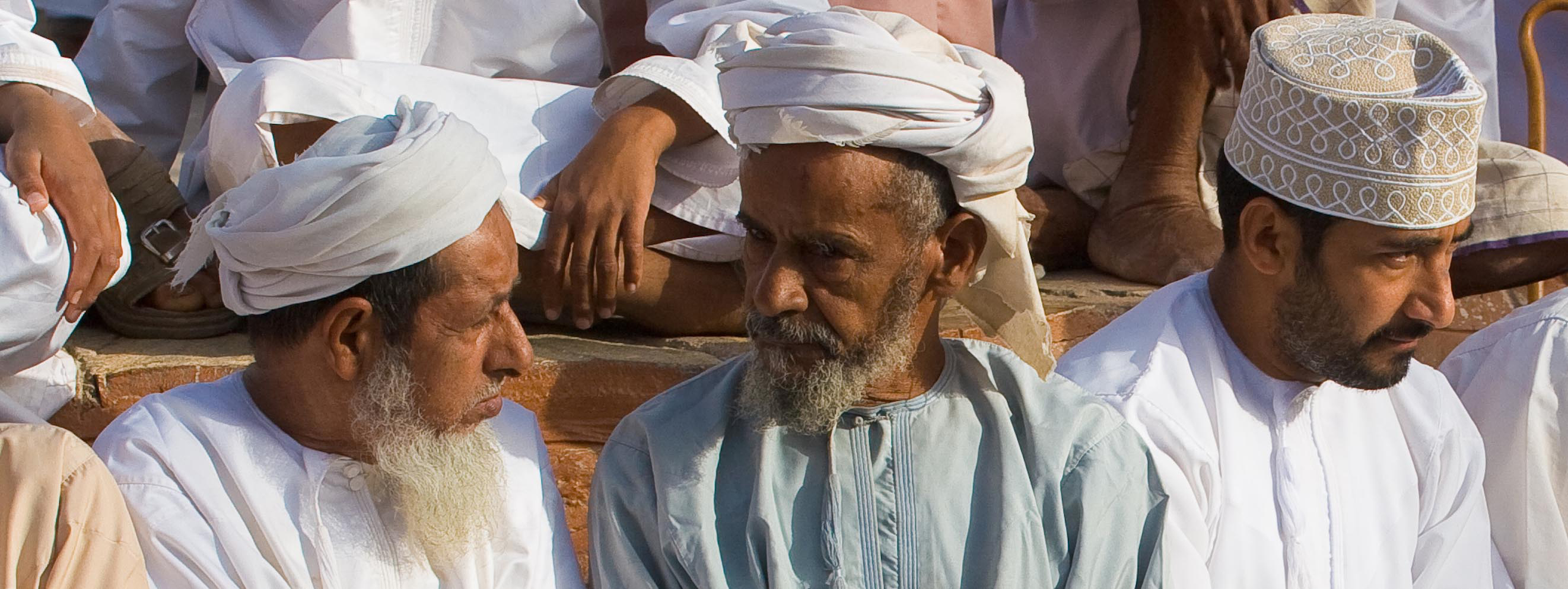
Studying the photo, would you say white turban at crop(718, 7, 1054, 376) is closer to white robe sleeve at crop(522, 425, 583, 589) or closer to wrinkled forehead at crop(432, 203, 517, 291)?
wrinkled forehead at crop(432, 203, 517, 291)

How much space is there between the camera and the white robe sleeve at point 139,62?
14.4 ft

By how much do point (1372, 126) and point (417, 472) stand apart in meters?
1.99

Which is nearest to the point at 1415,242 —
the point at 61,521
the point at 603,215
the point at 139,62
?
the point at 603,215

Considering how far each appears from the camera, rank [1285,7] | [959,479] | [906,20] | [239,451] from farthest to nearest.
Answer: [1285,7] → [906,20] → [959,479] → [239,451]

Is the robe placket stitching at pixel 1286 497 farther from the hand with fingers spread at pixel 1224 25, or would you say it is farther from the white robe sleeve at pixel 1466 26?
the white robe sleeve at pixel 1466 26

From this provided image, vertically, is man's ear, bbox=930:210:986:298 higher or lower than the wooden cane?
higher

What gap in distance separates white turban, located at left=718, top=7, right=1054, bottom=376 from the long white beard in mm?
804

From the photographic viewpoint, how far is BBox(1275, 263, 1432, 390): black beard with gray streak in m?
3.21

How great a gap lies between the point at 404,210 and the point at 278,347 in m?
0.37

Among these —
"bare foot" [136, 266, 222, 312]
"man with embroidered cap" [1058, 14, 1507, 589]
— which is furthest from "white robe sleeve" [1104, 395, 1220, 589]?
"bare foot" [136, 266, 222, 312]

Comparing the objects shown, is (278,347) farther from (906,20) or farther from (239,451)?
(906,20)

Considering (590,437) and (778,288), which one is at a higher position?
(778,288)

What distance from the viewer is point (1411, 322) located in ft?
10.5

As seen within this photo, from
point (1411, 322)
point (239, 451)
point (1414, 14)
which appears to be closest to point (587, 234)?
point (239, 451)
